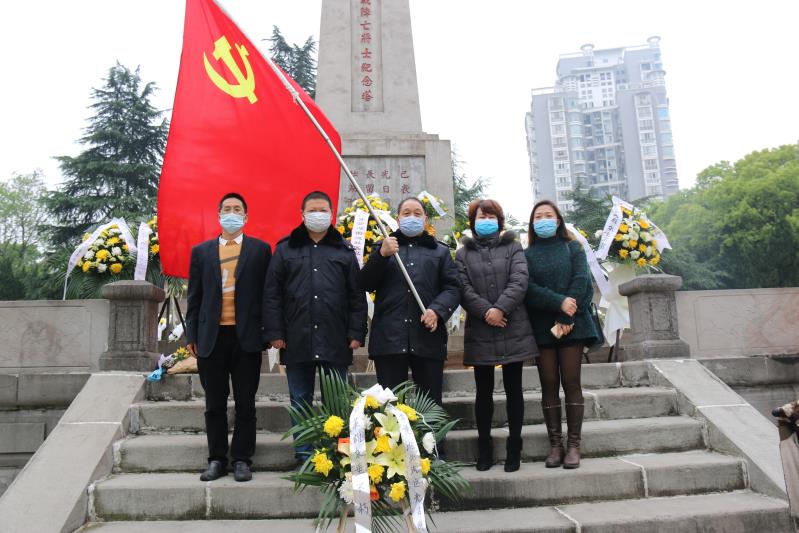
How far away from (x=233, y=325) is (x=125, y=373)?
65.8 inches

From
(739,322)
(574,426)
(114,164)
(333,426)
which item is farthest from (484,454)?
(114,164)

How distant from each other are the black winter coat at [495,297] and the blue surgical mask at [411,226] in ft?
1.35

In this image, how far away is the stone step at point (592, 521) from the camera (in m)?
3.55

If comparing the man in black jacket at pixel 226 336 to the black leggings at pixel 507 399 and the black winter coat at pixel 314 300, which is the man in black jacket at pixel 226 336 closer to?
the black winter coat at pixel 314 300

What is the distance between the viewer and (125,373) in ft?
16.9

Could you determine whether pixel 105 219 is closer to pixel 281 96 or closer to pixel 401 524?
pixel 281 96

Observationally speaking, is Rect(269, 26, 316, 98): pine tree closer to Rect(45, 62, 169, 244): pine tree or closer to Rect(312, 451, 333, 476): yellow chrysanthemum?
Rect(45, 62, 169, 244): pine tree

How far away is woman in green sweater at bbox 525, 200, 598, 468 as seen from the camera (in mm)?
4211

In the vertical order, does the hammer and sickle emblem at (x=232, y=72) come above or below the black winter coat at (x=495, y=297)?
above

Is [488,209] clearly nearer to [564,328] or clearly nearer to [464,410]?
[564,328]

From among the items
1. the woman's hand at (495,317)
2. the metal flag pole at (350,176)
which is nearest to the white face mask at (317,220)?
the metal flag pole at (350,176)

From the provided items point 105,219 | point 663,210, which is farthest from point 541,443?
point 663,210

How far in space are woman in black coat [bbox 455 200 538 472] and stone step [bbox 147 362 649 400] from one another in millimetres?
1187

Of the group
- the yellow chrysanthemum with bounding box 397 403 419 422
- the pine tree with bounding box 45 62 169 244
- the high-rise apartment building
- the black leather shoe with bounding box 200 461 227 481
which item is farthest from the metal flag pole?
the high-rise apartment building
